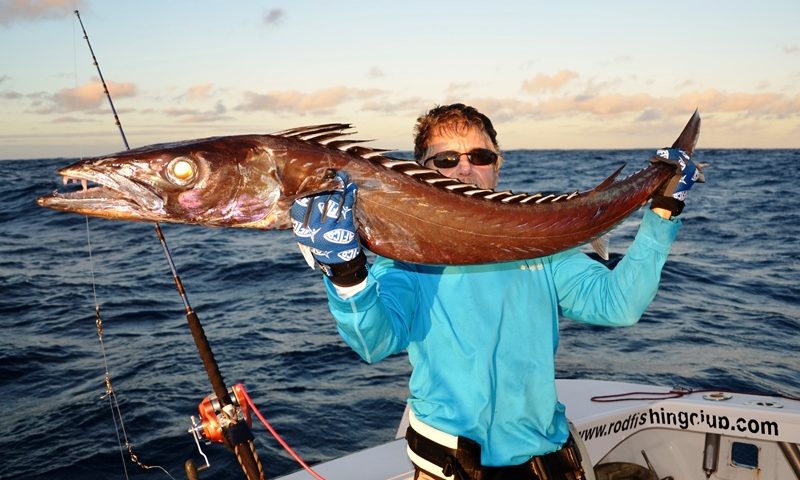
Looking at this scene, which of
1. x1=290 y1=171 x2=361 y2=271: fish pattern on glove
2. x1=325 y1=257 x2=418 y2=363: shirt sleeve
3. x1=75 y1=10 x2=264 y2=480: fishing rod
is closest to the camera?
x1=290 y1=171 x2=361 y2=271: fish pattern on glove

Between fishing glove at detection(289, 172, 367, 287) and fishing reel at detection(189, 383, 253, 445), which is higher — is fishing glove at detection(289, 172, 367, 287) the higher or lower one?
the higher one

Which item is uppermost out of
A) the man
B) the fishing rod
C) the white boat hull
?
the man

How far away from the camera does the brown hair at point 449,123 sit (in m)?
3.48

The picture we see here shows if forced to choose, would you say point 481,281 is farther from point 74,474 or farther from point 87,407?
point 87,407

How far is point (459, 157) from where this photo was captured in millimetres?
3445

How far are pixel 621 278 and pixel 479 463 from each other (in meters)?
1.24

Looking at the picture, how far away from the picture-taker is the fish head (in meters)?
2.72

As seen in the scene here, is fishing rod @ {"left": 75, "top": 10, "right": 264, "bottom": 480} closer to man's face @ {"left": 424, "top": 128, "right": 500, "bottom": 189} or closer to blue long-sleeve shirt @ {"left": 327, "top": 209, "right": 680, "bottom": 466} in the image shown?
blue long-sleeve shirt @ {"left": 327, "top": 209, "right": 680, "bottom": 466}

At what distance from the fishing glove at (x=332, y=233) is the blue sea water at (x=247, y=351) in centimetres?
561

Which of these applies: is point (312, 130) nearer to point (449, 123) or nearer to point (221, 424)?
point (449, 123)

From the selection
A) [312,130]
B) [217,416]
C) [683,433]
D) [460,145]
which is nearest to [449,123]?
[460,145]

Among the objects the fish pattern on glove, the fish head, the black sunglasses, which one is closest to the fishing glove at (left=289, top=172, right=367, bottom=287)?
the fish pattern on glove

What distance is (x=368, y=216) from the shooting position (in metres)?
2.87

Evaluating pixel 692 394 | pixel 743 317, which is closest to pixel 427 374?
pixel 692 394
